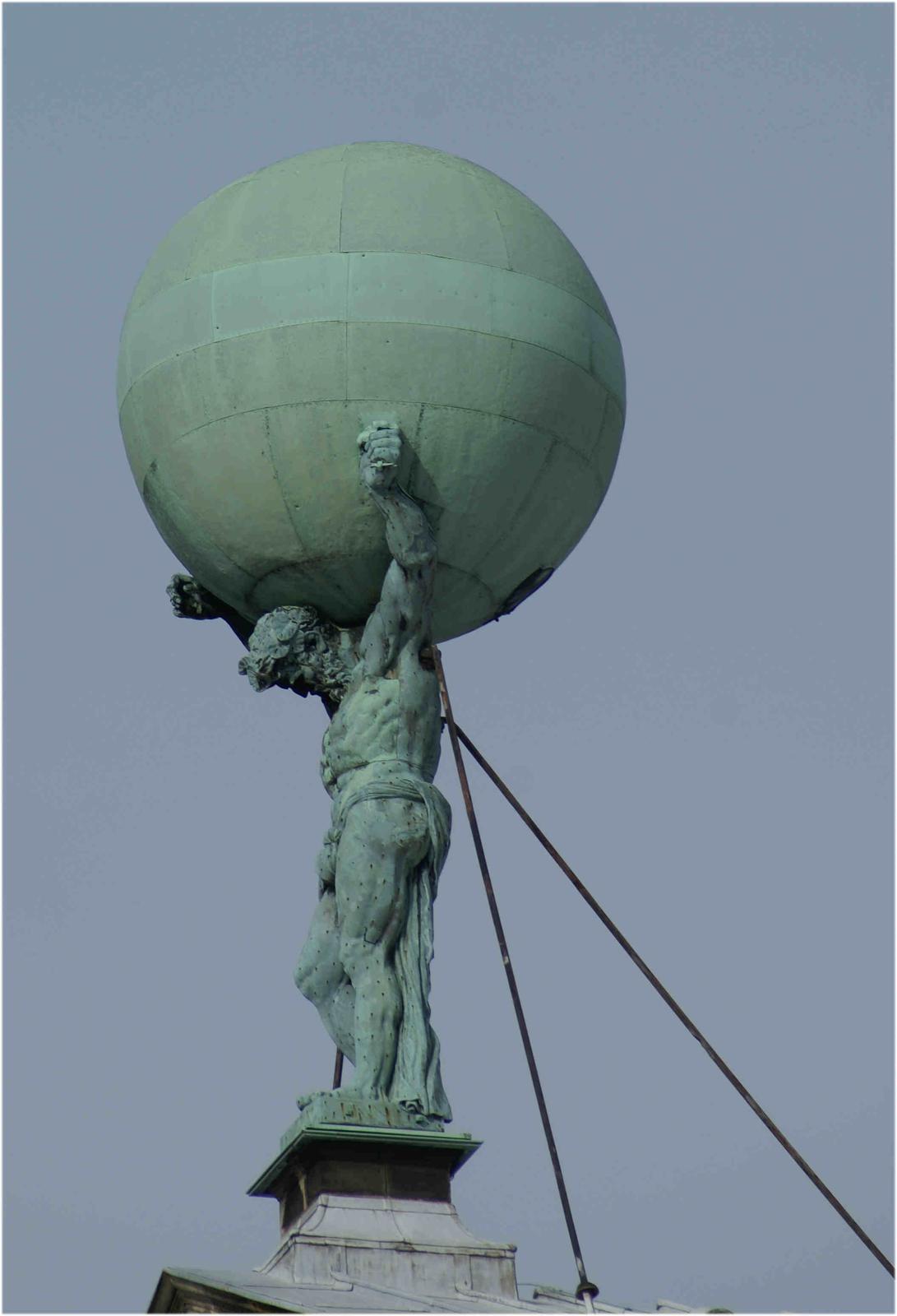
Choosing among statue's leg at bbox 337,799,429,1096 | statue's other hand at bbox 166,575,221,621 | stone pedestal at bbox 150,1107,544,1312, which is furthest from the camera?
statue's other hand at bbox 166,575,221,621

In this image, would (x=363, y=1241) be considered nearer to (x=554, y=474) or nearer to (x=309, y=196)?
(x=554, y=474)

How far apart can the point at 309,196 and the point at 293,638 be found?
3.73 metres

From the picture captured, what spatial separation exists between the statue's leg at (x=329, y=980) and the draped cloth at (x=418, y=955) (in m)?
0.49

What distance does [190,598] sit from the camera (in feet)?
97.0

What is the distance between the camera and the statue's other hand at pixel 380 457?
27.7 m

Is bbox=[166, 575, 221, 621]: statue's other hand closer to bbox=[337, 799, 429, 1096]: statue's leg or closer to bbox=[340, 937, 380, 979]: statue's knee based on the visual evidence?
bbox=[337, 799, 429, 1096]: statue's leg

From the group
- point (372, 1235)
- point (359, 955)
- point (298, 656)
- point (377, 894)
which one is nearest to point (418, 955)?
point (359, 955)

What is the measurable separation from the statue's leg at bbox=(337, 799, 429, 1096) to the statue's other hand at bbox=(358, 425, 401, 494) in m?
2.57

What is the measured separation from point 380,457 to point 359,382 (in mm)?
724

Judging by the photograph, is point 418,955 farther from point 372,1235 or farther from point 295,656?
point 295,656

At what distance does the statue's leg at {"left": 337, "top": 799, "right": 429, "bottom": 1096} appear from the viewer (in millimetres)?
27250

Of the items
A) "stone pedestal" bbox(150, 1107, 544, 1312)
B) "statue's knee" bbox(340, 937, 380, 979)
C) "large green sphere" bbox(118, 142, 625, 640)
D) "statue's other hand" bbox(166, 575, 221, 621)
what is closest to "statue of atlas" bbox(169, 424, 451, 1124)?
"statue's knee" bbox(340, 937, 380, 979)

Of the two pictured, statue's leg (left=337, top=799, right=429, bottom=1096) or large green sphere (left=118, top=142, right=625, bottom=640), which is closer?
statue's leg (left=337, top=799, right=429, bottom=1096)

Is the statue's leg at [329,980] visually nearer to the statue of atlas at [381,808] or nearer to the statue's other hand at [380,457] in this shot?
the statue of atlas at [381,808]
